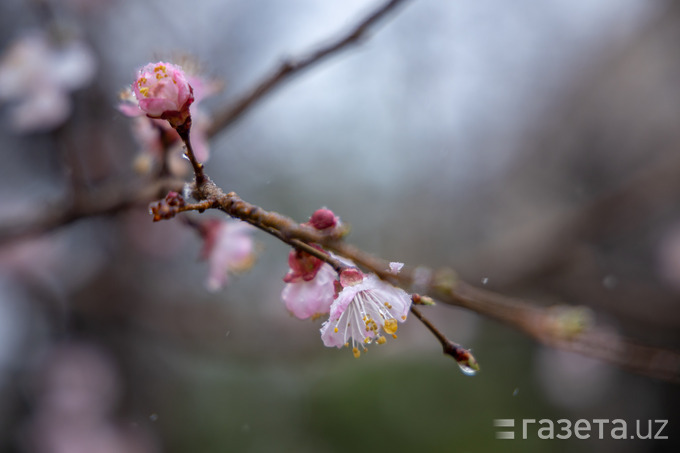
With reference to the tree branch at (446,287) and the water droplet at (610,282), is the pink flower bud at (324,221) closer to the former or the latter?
the tree branch at (446,287)

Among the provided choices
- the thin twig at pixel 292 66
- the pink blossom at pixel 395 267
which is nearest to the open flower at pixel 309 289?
the pink blossom at pixel 395 267

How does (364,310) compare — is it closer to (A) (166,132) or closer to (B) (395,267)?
(B) (395,267)

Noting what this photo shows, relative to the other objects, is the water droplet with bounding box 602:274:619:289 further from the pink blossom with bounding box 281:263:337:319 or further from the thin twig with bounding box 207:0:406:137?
the pink blossom with bounding box 281:263:337:319

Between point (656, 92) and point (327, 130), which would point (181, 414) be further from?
point (656, 92)

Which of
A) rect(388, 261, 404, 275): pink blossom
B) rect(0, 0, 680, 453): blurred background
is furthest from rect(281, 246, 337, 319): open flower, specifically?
rect(0, 0, 680, 453): blurred background

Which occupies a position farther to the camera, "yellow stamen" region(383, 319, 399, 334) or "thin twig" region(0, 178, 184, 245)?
"thin twig" region(0, 178, 184, 245)

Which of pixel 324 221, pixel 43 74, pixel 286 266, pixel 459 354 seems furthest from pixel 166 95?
pixel 286 266

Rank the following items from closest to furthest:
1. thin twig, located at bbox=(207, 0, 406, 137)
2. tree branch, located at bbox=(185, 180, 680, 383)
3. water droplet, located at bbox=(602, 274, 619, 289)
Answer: tree branch, located at bbox=(185, 180, 680, 383)
thin twig, located at bbox=(207, 0, 406, 137)
water droplet, located at bbox=(602, 274, 619, 289)
